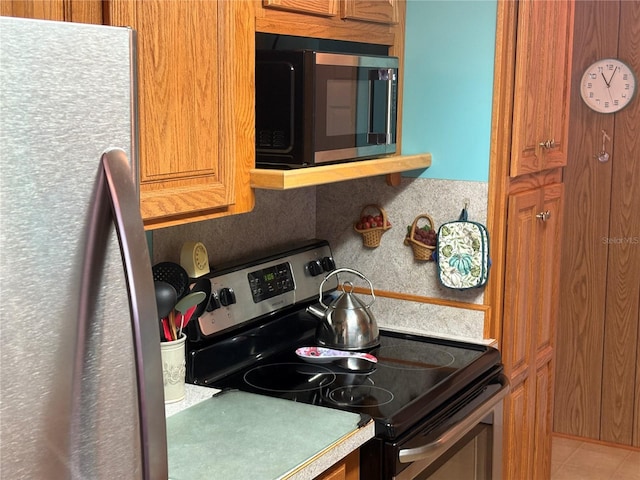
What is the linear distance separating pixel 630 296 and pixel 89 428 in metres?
3.59

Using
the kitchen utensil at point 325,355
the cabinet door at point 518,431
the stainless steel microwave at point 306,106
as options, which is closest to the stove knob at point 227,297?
the kitchen utensil at point 325,355

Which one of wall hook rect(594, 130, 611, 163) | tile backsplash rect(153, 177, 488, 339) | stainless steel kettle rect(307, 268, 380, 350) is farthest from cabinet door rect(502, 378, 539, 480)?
wall hook rect(594, 130, 611, 163)

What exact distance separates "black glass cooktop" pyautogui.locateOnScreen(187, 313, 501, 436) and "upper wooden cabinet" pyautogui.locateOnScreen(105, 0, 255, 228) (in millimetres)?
472

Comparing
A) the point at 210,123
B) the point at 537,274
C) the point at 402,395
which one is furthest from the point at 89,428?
the point at 537,274

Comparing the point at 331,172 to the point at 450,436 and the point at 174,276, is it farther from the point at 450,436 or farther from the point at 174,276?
the point at 450,436

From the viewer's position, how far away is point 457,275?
248cm

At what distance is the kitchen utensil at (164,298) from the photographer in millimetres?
1794

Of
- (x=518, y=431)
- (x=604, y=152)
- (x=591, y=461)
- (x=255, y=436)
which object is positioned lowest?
(x=591, y=461)

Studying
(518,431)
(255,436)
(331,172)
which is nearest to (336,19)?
(331,172)

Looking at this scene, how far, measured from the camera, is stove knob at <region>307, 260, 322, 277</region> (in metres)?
2.58

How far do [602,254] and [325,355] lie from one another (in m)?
2.26

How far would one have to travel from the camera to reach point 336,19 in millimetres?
2189

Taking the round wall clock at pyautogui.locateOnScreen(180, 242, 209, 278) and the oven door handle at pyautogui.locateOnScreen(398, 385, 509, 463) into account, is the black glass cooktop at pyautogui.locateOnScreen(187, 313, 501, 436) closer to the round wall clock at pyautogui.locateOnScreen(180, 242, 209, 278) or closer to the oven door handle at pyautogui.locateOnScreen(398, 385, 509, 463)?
the oven door handle at pyautogui.locateOnScreen(398, 385, 509, 463)

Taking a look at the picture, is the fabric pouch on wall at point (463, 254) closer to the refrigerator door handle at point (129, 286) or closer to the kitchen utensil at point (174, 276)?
the kitchen utensil at point (174, 276)
